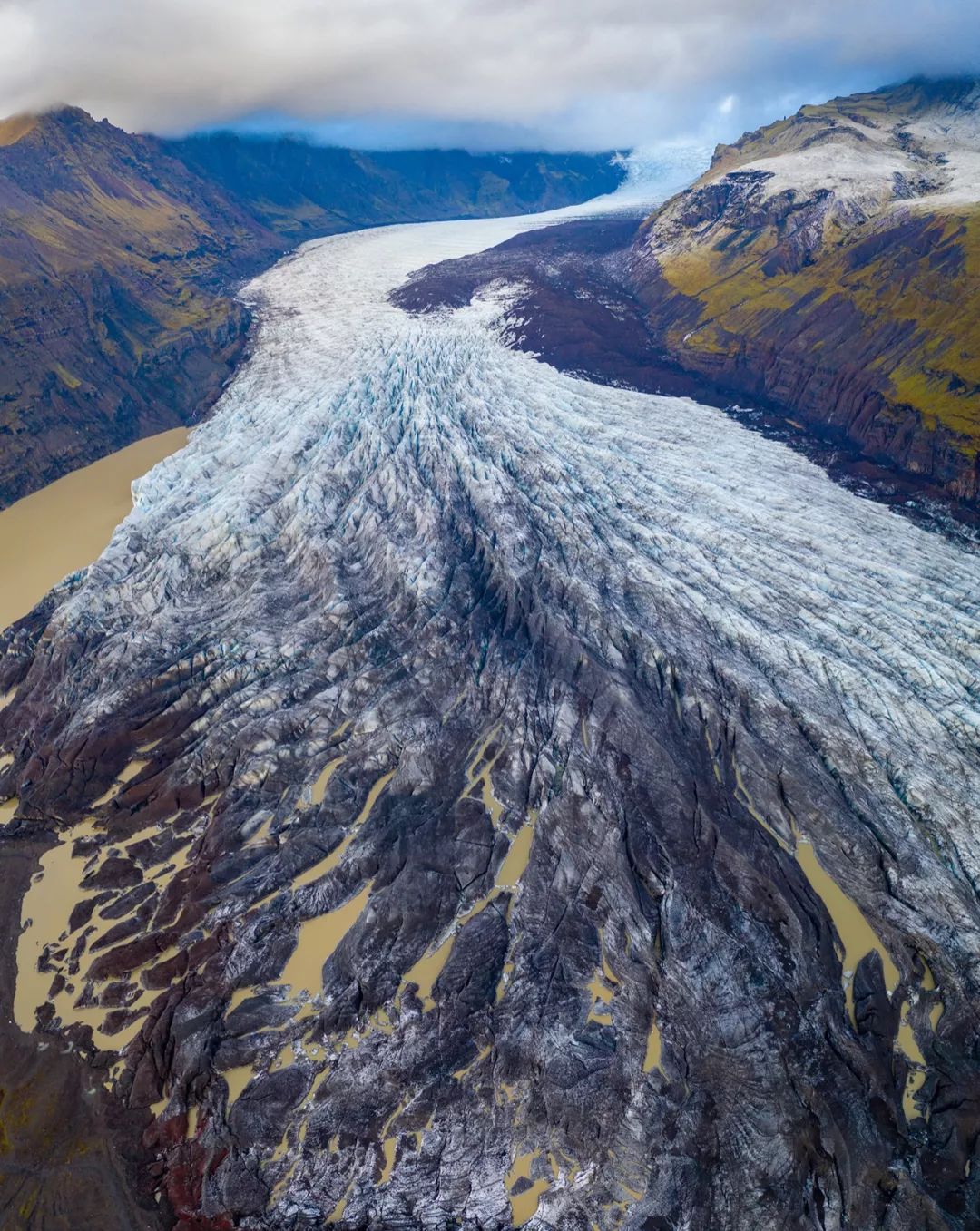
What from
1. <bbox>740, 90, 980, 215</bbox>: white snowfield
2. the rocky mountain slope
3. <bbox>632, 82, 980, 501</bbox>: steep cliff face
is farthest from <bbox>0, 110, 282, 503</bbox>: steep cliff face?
<bbox>740, 90, 980, 215</bbox>: white snowfield

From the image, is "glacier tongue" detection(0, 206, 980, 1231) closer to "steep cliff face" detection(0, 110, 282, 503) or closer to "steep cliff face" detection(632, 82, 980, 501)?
"steep cliff face" detection(632, 82, 980, 501)

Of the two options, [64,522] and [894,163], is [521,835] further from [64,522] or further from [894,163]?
[894,163]

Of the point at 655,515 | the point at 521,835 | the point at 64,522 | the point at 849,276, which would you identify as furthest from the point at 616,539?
the point at 849,276

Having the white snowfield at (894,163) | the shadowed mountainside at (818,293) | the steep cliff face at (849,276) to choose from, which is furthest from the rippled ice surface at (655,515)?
the white snowfield at (894,163)

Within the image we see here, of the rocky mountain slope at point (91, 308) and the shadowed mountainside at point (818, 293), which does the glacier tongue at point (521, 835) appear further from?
the rocky mountain slope at point (91, 308)

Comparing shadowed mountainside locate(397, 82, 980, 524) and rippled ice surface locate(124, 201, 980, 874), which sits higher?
shadowed mountainside locate(397, 82, 980, 524)

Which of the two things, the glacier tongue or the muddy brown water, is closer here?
the glacier tongue
